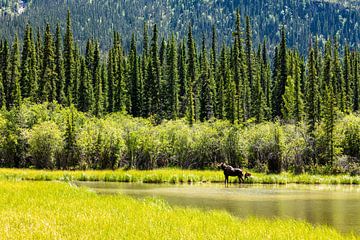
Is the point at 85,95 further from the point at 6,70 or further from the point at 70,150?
the point at 70,150

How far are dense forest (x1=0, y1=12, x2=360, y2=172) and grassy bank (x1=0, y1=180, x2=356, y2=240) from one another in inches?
1612

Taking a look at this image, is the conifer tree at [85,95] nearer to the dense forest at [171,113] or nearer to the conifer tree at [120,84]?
the dense forest at [171,113]

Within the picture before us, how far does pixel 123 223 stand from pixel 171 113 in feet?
268

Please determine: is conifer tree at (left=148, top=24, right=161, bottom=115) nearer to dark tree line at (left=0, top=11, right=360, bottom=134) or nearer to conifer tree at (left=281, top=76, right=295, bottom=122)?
dark tree line at (left=0, top=11, right=360, bottom=134)

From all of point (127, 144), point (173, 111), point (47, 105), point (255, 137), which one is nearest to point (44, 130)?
point (127, 144)

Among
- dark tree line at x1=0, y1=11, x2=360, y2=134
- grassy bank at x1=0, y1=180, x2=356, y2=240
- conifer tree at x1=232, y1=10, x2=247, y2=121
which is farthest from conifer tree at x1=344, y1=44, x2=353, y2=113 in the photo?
grassy bank at x1=0, y1=180, x2=356, y2=240

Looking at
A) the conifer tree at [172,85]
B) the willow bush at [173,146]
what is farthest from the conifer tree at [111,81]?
the willow bush at [173,146]

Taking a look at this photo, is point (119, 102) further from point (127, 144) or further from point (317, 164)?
point (317, 164)

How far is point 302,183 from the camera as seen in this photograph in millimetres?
48906

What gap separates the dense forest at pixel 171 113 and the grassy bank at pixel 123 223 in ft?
134

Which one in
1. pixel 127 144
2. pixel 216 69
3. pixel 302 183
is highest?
pixel 216 69

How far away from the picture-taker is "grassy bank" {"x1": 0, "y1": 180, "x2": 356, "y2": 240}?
15.4 m

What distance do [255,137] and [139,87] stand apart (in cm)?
4787

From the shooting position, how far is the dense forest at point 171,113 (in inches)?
2453
